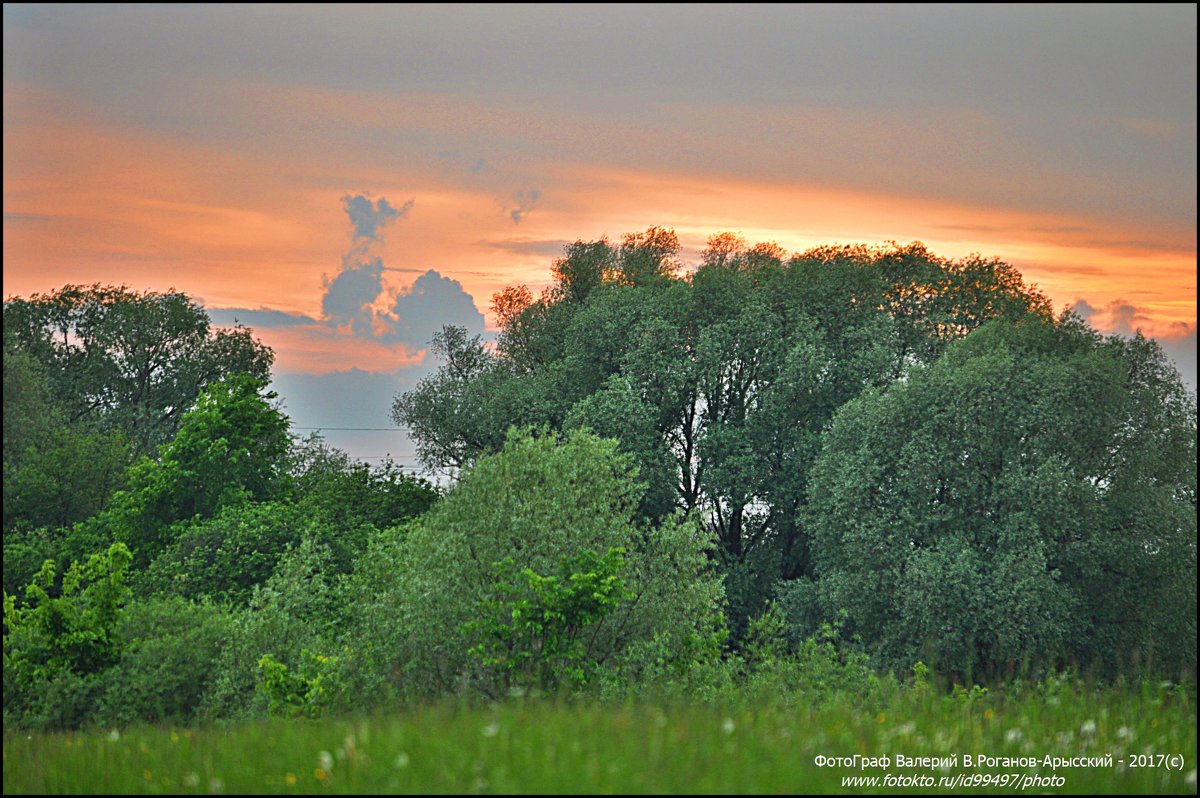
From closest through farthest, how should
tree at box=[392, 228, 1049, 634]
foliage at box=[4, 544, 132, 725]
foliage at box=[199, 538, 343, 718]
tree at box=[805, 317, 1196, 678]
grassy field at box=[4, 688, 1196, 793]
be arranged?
grassy field at box=[4, 688, 1196, 793] → foliage at box=[4, 544, 132, 725] → foliage at box=[199, 538, 343, 718] → tree at box=[805, 317, 1196, 678] → tree at box=[392, 228, 1049, 634]

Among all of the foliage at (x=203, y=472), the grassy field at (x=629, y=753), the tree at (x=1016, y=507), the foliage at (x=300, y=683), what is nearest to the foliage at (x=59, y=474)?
the foliage at (x=203, y=472)

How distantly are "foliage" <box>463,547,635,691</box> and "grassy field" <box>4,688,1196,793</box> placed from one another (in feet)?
33.3

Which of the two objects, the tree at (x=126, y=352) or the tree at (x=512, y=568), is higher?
the tree at (x=126, y=352)

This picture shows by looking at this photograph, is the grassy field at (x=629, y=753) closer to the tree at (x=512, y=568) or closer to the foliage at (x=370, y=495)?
the tree at (x=512, y=568)

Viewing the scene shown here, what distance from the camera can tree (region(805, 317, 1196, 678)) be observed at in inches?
1430

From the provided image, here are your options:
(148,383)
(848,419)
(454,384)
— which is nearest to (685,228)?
(454,384)

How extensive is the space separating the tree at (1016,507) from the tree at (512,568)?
11324 mm

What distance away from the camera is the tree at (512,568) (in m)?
23.5

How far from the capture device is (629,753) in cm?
944

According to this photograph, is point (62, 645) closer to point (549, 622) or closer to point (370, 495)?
point (549, 622)

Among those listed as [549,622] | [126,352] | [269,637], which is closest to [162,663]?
[269,637]

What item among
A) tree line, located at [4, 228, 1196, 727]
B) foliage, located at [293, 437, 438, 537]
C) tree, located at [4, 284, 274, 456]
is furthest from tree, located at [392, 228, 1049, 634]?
tree, located at [4, 284, 274, 456]

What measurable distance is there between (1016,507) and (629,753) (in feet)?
108

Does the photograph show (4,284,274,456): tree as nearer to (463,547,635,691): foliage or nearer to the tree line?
the tree line
